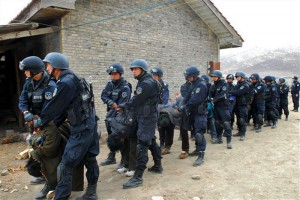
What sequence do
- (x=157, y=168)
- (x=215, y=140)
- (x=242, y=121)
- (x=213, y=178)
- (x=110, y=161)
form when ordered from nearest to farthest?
(x=213, y=178) < (x=157, y=168) < (x=110, y=161) < (x=215, y=140) < (x=242, y=121)

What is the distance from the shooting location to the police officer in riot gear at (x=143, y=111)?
14.4ft

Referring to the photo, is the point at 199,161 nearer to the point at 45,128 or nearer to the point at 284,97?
Answer: the point at 45,128

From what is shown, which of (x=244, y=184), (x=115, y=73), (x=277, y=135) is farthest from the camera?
(x=277, y=135)

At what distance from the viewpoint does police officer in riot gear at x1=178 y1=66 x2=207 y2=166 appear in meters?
5.49

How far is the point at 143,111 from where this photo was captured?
4.46 meters

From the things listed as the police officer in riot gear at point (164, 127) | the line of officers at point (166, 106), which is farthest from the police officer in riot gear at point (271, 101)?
the police officer in riot gear at point (164, 127)

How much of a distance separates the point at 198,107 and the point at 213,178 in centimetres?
149

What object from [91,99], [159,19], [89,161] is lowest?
[89,161]

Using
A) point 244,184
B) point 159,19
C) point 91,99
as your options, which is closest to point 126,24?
point 159,19

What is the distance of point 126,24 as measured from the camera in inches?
361

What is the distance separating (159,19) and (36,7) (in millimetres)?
4824

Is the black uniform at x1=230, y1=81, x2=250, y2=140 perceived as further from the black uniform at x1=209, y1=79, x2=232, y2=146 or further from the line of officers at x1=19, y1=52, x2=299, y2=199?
the line of officers at x1=19, y1=52, x2=299, y2=199

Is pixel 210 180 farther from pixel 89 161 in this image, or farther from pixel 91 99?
pixel 91 99

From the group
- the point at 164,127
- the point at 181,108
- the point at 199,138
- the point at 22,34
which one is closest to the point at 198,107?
the point at 181,108
